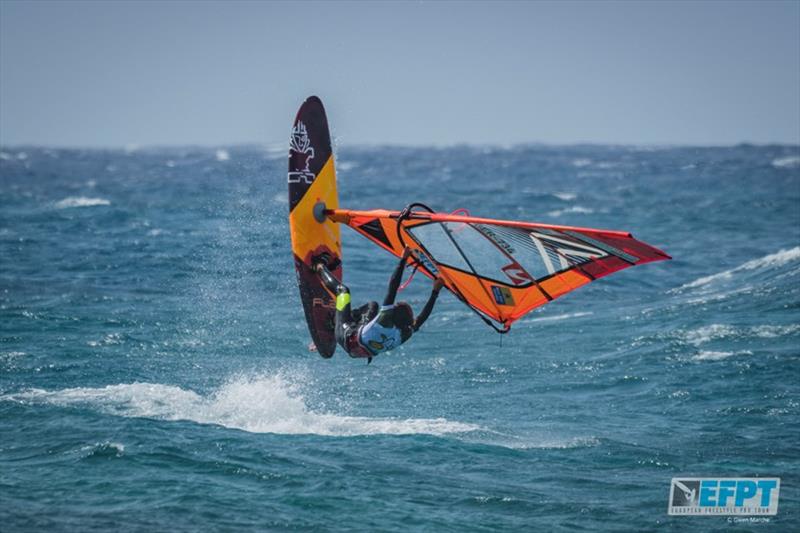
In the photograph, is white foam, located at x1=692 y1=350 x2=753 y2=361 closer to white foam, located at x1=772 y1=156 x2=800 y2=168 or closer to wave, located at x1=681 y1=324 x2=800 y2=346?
wave, located at x1=681 y1=324 x2=800 y2=346

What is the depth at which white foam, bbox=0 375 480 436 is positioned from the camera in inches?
585

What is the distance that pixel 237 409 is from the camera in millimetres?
15578

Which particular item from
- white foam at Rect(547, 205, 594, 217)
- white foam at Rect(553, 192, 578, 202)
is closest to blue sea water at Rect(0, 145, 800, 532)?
white foam at Rect(547, 205, 594, 217)

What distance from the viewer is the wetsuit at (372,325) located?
40.4ft

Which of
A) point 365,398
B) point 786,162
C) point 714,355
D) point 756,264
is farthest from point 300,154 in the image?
point 786,162

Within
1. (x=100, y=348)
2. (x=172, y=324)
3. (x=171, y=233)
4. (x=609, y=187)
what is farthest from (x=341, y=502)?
(x=609, y=187)

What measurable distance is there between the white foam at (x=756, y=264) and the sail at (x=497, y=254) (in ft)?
47.8

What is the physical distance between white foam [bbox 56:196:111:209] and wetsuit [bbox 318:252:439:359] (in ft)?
109

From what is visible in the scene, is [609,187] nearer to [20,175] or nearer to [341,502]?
[20,175]

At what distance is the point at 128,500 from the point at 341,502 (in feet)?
8.07

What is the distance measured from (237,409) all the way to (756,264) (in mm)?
18600

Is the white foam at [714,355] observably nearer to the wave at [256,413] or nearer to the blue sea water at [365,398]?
the blue sea water at [365,398]

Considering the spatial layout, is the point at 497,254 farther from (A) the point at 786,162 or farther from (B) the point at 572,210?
(A) the point at 786,162

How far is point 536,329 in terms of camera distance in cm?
2205
